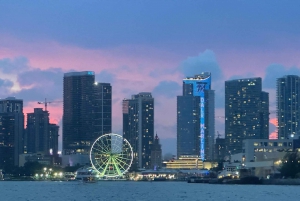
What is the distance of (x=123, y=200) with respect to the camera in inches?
4289

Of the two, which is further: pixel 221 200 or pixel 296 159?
pixel 296 159

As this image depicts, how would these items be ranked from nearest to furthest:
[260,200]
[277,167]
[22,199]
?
[260,200], [22,199], [277,167]

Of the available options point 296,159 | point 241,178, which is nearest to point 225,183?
point 241,178

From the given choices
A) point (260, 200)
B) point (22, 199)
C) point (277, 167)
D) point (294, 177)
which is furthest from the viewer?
point (277, 167)

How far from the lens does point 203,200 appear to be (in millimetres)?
107500

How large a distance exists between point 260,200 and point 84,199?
26.4 meters

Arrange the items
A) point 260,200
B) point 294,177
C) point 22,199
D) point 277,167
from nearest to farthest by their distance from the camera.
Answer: point 260,200 → point 22,199 → point 294,177 → point 277,167

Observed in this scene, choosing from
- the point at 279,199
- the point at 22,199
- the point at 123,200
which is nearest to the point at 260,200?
the point at 279,199

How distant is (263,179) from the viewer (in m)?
189

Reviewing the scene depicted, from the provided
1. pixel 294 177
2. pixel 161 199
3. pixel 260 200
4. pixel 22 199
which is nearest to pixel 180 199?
pixel 161 199

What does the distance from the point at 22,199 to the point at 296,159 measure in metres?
88.8

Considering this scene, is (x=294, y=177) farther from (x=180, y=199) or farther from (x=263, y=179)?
(x=180, y=199)

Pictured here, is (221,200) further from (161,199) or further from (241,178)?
(241,178)

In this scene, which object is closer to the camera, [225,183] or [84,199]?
[84,199]
